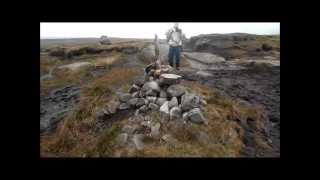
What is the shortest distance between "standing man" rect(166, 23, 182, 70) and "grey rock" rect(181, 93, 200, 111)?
0.48 meters

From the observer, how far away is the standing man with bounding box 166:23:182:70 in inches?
224

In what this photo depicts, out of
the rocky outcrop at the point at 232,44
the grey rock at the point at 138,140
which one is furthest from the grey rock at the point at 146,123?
the rocky outcrop at the point at 232,44

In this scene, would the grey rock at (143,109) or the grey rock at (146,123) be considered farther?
the grey rock at (143,109)

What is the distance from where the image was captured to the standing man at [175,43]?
5.68 m

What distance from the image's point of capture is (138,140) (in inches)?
212

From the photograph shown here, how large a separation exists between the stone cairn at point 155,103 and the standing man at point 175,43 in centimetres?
16

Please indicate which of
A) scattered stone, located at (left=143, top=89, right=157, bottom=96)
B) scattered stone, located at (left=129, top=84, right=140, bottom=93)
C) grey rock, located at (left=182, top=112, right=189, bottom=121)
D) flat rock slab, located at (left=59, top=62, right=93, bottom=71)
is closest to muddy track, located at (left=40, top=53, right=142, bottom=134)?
flat rock slab, located at (left=59, top=62, right=93, bottom=71)

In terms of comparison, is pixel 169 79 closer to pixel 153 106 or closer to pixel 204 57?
pixel 153 106

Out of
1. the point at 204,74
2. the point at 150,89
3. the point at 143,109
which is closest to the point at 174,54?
the point at 204,74

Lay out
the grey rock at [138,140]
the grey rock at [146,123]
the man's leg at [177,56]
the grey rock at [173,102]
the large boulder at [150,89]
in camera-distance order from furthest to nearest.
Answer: the man's leg at [177,56]
the large boulder at [150,89]
the grey rock at [173,102]
the grey rock at [146,123]
the grey rock at [138,140]

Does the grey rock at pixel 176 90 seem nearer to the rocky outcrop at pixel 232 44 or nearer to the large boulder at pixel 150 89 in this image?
the large boulder at pixel 150 89

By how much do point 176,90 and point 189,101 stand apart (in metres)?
0.26
